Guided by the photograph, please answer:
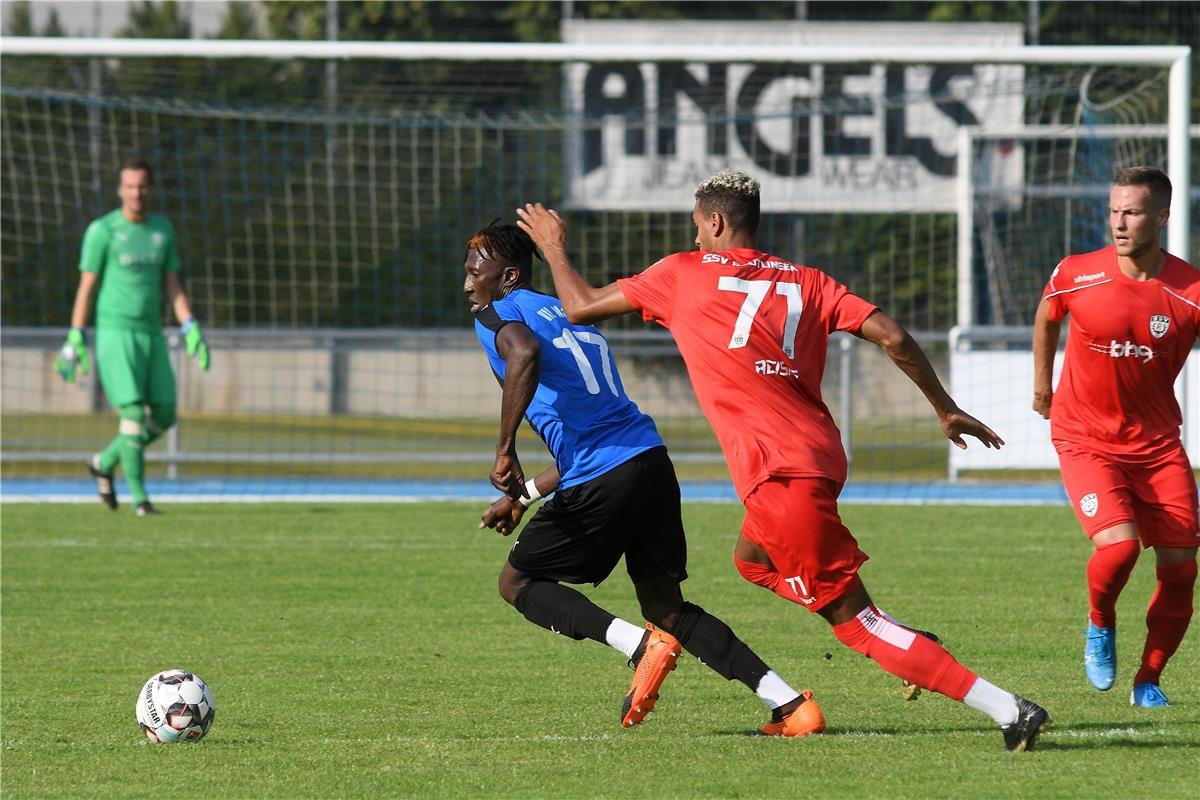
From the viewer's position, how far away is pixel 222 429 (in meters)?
20.5

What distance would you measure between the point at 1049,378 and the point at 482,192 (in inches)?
690

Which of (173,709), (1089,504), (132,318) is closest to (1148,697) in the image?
(1089,504)

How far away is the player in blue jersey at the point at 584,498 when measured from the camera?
5773 millimetres

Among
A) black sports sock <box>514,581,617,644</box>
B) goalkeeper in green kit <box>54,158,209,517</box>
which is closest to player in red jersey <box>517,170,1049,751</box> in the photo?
black sports sock <box>514,581,617,644</box>

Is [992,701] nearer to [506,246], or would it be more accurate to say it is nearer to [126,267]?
[506,246]

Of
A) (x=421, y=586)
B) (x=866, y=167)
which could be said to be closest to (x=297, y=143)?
(x=866, y=167)

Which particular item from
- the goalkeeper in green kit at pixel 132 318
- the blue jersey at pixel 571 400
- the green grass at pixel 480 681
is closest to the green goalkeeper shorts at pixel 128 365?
A: the goalkeeper in green kit at pixel 132 318

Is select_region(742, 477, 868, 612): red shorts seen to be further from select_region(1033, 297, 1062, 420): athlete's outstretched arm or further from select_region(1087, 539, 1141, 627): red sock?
select_region(1033, 297, 1062, 420): athlete's outstretched arm

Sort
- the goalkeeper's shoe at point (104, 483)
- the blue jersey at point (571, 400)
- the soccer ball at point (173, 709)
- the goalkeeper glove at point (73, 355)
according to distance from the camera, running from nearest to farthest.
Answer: the soccer ball at point (173, 709) < the blue jersey at point (571, 400) < the goalkeeper glove at point (73, 355) < the goalkeeper's shoe at point (104, 483)

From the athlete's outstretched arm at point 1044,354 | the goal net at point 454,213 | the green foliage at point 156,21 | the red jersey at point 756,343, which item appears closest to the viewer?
the red jersey at point 756,343

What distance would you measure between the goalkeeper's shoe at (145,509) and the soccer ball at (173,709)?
7.54 metres

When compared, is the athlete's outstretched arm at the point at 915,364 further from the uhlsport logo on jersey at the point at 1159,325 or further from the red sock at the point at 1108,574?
the uhlsport logo on jersey at the point at 1159,325

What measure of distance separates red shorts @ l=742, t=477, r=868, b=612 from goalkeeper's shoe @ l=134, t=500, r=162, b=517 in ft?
28.3

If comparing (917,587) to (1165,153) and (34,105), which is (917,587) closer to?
(1165,153)
